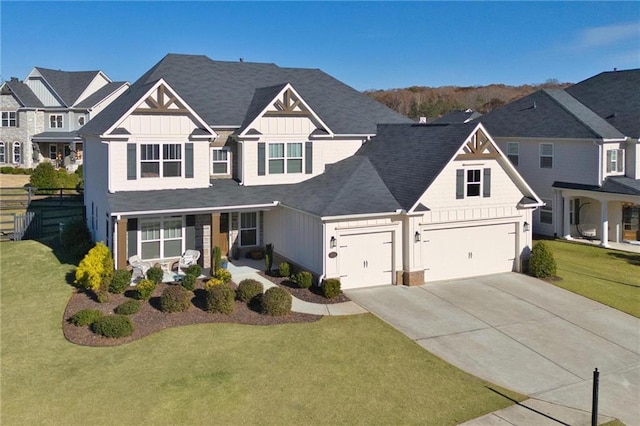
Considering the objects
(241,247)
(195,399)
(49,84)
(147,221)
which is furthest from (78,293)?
(49,84)

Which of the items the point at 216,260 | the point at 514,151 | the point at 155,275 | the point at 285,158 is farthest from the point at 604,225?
the point at 155,275

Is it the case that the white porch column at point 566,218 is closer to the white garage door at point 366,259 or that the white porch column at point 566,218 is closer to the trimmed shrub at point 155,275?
the white garage door at point 366,259

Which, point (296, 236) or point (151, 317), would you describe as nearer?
point (151, 317)

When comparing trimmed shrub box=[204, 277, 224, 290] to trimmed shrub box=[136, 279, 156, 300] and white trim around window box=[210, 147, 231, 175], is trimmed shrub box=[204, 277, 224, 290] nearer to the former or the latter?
trimmed shrub box=[136, 279, 156, 300]

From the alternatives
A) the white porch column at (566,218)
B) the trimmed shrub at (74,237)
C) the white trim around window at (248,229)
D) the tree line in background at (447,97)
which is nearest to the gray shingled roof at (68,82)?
the trimmed shrub at (74,237)

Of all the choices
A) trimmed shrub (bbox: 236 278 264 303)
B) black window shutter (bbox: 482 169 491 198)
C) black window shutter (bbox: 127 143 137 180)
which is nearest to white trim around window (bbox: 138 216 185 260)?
black window shutter (bbox: 127 143 137 180)

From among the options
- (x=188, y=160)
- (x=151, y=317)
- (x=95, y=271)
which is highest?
(x=188, y=160)

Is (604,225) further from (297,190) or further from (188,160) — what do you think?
(188,160)
